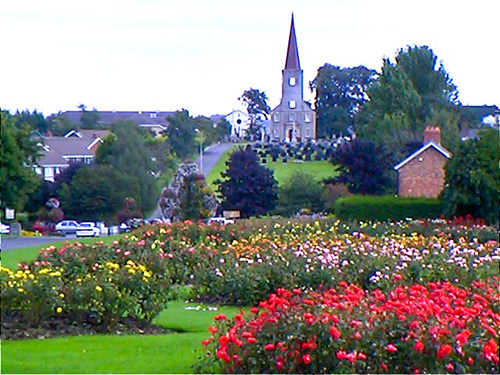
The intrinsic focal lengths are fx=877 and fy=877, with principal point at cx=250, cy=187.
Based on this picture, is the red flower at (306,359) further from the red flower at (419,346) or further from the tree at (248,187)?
the tree at (248,187)

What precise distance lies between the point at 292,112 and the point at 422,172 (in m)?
50.4

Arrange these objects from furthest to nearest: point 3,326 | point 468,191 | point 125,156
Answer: point 125,156, point 468,191, point 3,326

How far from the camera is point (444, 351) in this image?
7836 mm

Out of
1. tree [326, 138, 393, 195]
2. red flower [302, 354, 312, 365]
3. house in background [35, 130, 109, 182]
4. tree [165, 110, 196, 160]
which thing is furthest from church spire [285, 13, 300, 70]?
red flower [302, 354, 312, 365]

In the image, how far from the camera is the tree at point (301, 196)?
5025cm

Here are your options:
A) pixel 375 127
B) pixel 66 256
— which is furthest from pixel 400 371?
pixel 375 127

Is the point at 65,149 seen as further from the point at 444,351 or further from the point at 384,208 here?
the point at 444,351

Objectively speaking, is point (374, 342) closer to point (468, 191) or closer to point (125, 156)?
point (468, 191)

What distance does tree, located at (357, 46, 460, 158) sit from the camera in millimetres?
62906

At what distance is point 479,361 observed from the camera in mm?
8094

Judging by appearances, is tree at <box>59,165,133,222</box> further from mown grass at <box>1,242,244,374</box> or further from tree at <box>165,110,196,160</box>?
mown grass at <box>1,242,244,374</box>

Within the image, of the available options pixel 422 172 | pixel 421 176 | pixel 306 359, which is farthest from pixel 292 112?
pixel 306 359

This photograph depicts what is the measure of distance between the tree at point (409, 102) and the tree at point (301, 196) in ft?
33.6

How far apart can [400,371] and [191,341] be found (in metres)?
3.51
